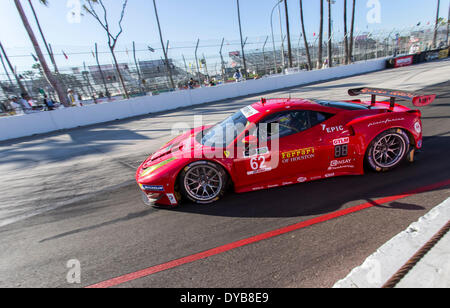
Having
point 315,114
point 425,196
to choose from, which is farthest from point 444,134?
point 315,114

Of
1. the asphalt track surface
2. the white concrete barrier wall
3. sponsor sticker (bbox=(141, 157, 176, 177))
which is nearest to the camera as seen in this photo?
the asphalt track surface

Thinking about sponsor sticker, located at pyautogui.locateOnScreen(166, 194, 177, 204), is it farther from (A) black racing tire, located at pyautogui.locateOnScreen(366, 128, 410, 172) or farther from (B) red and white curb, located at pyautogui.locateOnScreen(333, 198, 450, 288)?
(A) black racing tire, located at pyautogui.locateOnScreen(366, 128, 410, 172)

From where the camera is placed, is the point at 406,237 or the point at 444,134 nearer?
the point at 406,237

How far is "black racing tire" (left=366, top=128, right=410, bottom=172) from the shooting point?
320 centimetres

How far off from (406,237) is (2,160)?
9614mm

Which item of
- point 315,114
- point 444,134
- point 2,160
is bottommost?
point 444,134

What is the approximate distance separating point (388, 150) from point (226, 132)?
7.82 ft

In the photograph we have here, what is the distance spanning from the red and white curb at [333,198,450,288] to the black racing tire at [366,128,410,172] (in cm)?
117

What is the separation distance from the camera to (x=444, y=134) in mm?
4359

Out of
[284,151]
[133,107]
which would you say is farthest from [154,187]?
[133,107]

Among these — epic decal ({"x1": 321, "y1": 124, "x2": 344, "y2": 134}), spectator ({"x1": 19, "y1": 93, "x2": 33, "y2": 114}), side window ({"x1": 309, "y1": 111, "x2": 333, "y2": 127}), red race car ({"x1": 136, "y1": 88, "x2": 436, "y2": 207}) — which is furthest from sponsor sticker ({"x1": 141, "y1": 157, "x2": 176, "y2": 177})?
spectator ({"x1": 19, "y1": 93, "x2": 33, "y2": 114})

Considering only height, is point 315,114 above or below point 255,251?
above
